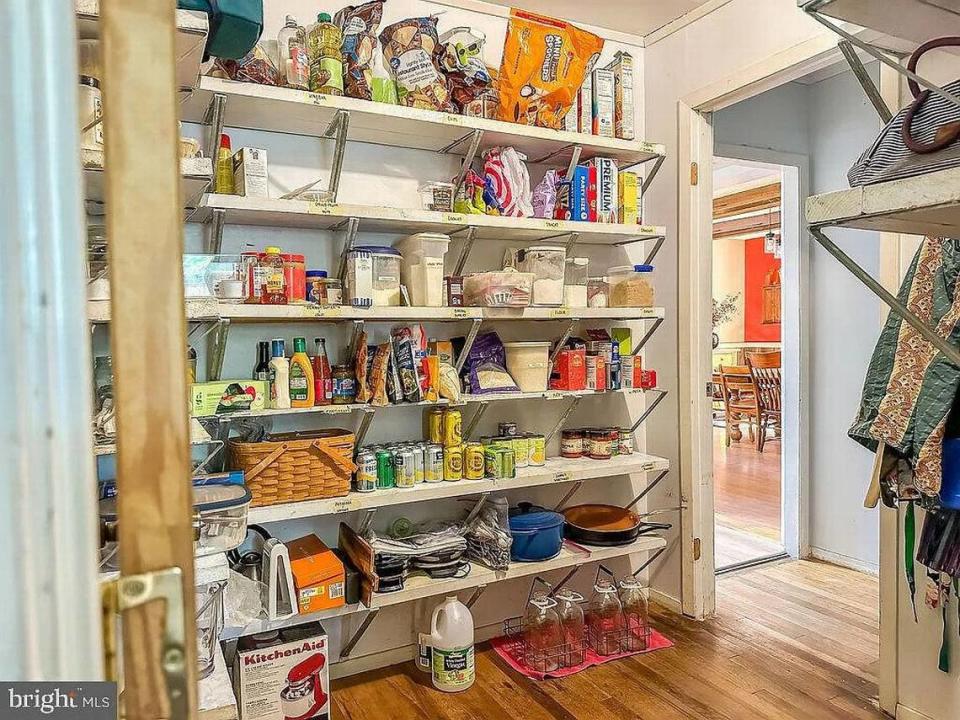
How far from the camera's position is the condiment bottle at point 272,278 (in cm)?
204

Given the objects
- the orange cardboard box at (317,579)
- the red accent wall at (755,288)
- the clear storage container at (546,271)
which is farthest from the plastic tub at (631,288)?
the red accent wall at (755,288)

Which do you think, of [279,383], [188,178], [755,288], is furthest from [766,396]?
[188,178]

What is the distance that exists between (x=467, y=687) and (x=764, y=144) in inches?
117

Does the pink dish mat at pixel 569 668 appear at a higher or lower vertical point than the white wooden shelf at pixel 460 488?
lower

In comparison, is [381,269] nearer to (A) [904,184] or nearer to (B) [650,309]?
(B) [650,309]

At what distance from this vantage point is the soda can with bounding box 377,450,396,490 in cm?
229

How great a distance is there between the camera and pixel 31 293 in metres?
0.36

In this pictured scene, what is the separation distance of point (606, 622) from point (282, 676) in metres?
1.24

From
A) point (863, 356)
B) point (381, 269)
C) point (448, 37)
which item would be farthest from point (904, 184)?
point (863, 356)

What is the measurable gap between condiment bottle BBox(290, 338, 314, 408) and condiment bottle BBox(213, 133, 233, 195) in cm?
56

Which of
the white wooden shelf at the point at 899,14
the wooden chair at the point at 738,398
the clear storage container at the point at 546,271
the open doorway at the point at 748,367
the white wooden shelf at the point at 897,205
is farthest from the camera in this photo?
the wooden chair at the point at 738,398

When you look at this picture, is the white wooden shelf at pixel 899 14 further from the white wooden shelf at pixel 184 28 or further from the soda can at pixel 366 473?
the soda can at pixel 366 473

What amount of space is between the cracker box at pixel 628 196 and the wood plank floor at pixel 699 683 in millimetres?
1696

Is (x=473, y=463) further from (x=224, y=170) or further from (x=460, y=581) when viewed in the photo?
(x=224, y=170)
